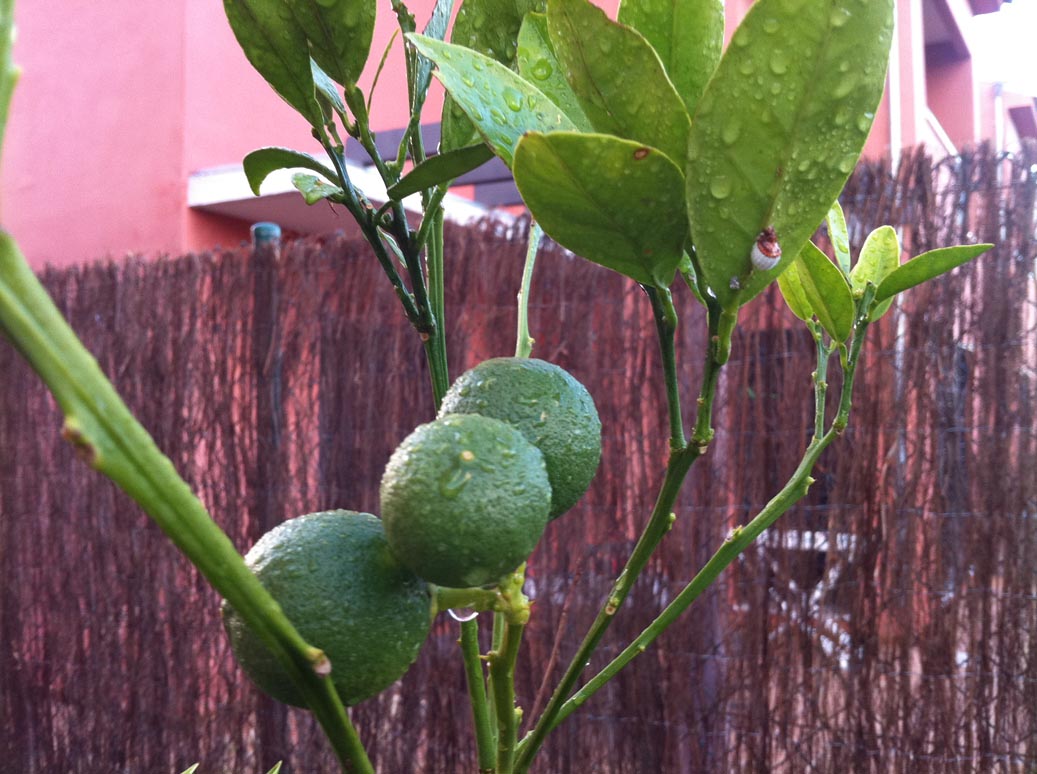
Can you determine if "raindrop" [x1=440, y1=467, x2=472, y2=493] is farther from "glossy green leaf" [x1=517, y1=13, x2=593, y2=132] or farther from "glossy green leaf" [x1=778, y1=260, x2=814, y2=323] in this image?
"glossy green leaf" [x1=778, y1=260, x2=814, y2=323]

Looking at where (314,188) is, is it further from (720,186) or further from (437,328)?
(720,186)

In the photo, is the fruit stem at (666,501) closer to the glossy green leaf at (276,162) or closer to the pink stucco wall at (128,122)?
the glossy green leaf at (276,162)

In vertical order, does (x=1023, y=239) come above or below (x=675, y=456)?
above

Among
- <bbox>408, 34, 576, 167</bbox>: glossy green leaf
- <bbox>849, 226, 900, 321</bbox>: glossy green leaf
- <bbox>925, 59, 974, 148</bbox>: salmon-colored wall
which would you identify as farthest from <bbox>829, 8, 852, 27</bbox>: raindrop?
<bbox>925, 59, 974, 148</bbox>: salmon-colored wall

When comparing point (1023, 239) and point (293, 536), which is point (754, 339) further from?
point (293, 536)

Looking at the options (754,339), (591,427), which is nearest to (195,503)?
(591,427)

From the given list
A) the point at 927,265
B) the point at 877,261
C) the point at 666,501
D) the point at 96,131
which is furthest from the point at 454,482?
the point at 96,131

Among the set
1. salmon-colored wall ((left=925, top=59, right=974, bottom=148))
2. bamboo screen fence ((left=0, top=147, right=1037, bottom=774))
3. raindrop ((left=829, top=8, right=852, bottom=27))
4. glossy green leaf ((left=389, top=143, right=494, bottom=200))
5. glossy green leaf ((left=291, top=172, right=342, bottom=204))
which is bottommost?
bamboo screen fence ((left=0, top=147, right=1037, bottom=774))

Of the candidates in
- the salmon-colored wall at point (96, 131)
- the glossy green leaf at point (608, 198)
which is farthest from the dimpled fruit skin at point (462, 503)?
the salmon-colored wall at point (96, 131)
